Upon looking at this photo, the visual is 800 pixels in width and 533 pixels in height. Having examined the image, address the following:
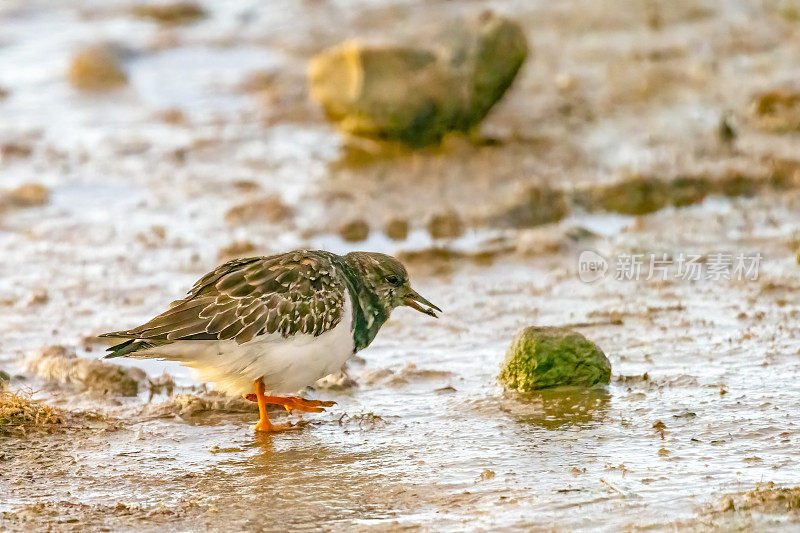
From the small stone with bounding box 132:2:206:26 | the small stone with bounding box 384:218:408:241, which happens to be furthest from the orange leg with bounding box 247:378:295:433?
the small stone with bounding box 132:2:206:26

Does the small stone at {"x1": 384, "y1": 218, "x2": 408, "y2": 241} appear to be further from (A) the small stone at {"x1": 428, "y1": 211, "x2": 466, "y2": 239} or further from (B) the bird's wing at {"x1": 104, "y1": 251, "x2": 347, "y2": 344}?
(B) the bird's wing at {"x1": 104, "y1": 251, "x2": 347, "y2": 344}

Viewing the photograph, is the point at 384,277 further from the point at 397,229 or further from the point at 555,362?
the point at 397,229

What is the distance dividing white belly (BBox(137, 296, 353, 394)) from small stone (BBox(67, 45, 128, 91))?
8919 millimetres

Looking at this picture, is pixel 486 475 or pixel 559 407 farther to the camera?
pixel 559 407

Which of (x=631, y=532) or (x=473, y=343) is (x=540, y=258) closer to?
(x=473, y=343)

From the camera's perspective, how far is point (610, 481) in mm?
5105

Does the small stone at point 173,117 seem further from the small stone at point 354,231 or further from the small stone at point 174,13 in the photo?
the small stone at point 174,13

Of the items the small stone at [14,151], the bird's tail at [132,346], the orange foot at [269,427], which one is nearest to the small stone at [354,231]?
the orange foot at [269,427]

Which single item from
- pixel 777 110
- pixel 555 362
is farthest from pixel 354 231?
pixel 777 110

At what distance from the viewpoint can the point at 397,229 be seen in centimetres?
958

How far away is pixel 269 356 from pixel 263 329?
0.14 metres

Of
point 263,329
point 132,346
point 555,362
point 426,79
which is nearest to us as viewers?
point 132,346

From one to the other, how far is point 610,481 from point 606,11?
10.8m

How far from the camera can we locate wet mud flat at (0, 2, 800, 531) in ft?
17.1
